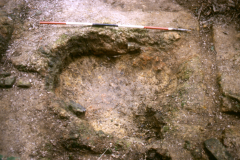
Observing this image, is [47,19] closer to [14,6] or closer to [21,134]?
[14,6]

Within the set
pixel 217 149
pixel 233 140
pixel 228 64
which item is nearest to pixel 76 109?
pixel 217 149

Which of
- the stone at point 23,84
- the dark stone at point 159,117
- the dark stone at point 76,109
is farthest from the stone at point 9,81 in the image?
the dark stone at point 159,117

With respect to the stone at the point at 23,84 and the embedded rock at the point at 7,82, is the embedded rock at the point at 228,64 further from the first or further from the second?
the embedded rock at the point at 7,82

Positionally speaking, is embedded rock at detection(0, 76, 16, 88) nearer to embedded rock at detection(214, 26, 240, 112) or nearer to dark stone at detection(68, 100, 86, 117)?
dark stone at detection(68, 100, 86, 117)

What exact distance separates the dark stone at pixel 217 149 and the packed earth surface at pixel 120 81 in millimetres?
18

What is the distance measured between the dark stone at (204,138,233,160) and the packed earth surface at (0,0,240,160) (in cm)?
2

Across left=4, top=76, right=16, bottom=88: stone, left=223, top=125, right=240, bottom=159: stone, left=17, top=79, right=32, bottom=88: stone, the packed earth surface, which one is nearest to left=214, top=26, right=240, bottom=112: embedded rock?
the packed earth surface

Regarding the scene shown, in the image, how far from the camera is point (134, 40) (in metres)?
4.50

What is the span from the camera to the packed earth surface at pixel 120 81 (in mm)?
3307

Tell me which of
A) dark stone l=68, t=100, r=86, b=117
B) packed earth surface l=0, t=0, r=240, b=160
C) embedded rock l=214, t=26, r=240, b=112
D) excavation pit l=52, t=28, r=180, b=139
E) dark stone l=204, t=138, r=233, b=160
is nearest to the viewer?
dark stone l=204, t=138, r=233, b=160

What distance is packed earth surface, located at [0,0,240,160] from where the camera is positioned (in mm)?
3307

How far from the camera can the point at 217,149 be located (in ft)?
10.3

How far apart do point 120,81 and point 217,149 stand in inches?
106

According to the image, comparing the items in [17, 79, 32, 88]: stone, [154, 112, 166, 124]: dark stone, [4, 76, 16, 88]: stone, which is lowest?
[154, 112, 166, 124]: dark stone
